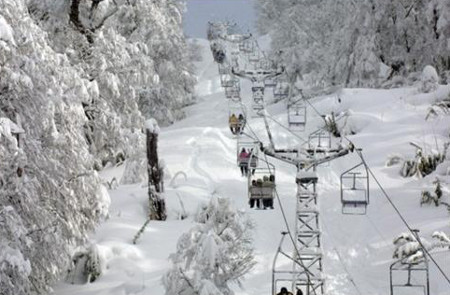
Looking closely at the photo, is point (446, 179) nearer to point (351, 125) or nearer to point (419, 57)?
point (351, 125)

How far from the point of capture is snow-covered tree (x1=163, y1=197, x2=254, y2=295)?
39.8 ft

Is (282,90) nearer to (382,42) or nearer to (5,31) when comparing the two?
(382,42)

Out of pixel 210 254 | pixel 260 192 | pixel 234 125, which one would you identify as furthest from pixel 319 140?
pixel 234 125

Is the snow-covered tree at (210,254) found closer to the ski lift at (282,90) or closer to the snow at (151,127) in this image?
the snow at (151,127)

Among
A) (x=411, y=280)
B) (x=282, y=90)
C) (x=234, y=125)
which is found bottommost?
(x=411, y=280)

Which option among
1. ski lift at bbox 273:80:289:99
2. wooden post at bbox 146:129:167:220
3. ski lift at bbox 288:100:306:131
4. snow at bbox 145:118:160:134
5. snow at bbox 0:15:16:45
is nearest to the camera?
snow at bbox 0:15:16:45

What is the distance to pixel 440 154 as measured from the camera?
24.7 meters

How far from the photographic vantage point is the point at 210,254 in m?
12.1

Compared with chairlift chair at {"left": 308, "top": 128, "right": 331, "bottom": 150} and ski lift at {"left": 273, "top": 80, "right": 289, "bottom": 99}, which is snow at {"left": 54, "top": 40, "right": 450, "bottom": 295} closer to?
chairlift chair at {"left": 308, "top": 128, "right": 331, "bottom": 150}

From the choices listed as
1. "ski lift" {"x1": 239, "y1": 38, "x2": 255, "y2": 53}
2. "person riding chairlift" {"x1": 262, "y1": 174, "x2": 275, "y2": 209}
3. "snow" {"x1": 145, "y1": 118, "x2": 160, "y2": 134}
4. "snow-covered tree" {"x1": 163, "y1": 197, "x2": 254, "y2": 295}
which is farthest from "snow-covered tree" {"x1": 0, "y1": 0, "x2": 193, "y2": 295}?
"ski lift" {"x1": 239, "y1": 38, "x2": 255, "y2": 53}

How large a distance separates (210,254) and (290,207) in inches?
439

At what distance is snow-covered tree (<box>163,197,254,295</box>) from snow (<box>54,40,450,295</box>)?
0.12 m

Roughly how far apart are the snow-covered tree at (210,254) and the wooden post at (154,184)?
7.47 meters

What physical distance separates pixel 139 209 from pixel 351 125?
41.5 ft
